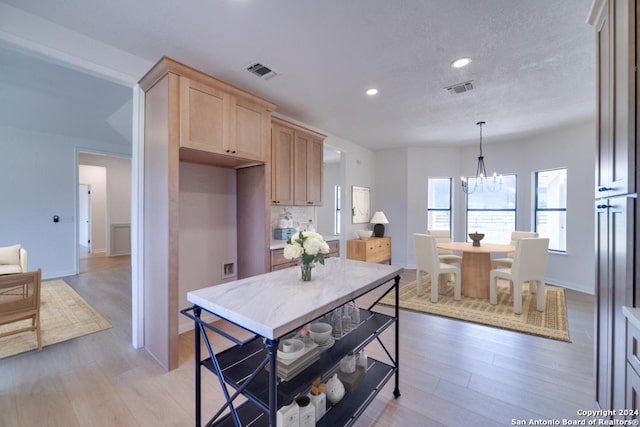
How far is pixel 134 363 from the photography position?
7.83 ft

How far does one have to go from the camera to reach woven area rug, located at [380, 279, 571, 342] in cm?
307

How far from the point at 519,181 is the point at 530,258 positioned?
2.85 m

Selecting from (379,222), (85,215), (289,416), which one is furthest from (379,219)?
(85,215)

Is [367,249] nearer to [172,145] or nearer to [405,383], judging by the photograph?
[405,383]

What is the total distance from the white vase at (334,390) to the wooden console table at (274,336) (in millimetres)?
35

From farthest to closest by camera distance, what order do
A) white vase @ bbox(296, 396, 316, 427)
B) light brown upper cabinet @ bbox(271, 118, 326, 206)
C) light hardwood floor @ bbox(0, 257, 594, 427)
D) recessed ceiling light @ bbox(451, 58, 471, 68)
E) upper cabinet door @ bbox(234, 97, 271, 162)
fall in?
light brown upper cabinet @ bbox(271, 118, 326, 206) < upper cabinet door @ bbox(234, 97, 271, 162) < recessed ceiling light @ bbox(451, 58, 471, 68) < light hardwood floor @ bbox(0, 257, 594, 427) < white vase @ bbox(296, 396, 316, 427)

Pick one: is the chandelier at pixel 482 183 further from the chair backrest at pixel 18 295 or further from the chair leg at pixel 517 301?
the chair backrest at pixel 18 295

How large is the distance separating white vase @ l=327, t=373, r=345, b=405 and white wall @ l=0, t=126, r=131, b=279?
617cm

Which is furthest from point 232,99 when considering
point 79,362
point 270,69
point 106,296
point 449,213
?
point 449,213

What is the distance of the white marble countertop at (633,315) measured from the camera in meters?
1.05

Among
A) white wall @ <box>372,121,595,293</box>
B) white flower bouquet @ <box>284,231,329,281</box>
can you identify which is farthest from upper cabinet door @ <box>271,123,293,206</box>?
white wall @ <box>372,121,595,293</box>

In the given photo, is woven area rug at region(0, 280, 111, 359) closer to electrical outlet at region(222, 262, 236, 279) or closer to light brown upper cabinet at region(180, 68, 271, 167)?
electrical outlet at region(222, 262, 236, 279)

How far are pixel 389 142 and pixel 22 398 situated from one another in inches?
237

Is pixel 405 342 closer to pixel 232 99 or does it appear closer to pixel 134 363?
pixel 134 363
